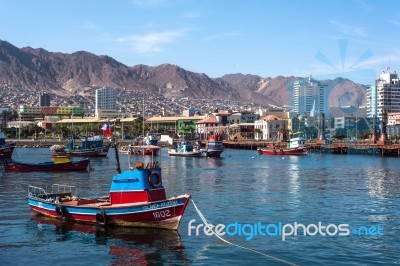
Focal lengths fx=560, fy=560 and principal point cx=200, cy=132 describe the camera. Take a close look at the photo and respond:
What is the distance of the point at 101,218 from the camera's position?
28.0 m

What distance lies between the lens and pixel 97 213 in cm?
2812

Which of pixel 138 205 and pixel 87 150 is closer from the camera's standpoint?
pixel 138 205

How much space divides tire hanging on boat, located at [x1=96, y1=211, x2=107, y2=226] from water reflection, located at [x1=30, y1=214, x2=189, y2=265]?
262mm

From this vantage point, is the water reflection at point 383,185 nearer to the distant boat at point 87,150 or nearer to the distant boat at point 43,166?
the distant boat at point 43,166

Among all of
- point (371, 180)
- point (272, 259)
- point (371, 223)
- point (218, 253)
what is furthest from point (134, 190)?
point (371, 180)

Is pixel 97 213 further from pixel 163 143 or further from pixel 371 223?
pixel 163 143

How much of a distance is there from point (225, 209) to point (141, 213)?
28.9ft

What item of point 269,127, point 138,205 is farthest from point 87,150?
point 269,127

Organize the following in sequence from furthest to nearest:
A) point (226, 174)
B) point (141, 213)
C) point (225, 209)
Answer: point (226, 174) → point (225, 209) → point (141, 213)

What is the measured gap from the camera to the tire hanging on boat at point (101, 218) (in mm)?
27875

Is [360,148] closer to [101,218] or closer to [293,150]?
[293,150]

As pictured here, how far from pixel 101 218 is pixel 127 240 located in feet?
9.14

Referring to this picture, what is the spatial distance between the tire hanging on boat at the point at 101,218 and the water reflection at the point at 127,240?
0.26m

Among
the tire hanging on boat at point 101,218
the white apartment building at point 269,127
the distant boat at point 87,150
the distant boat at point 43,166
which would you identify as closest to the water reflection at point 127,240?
the tire hanging on boat at point 101,218
